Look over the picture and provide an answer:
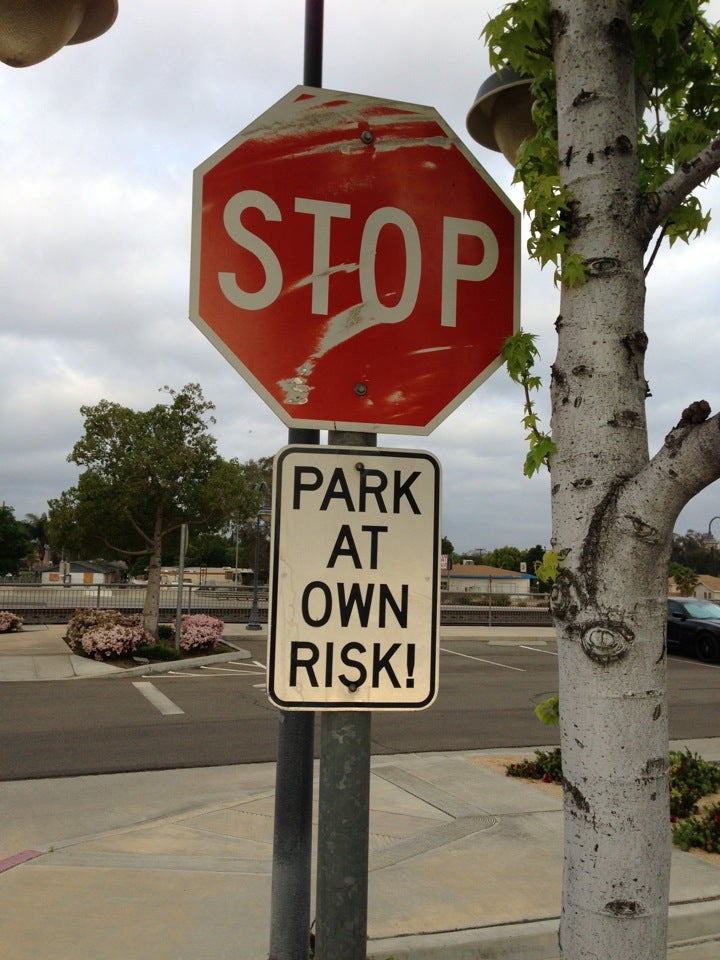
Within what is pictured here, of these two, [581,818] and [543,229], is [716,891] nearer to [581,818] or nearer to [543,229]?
[581,818]

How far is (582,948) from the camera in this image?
1.92 m

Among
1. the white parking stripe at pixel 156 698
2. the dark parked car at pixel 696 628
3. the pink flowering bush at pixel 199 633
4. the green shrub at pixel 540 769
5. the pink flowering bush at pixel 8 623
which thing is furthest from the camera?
the pink flowering bush at pixel 8 623

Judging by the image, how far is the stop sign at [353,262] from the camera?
7.23 ft

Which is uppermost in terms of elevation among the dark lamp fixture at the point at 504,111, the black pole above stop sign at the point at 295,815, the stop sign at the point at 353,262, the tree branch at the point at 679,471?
the dark lamp fixture at the point at 504,111

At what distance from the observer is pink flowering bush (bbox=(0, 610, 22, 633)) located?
74.8 ft

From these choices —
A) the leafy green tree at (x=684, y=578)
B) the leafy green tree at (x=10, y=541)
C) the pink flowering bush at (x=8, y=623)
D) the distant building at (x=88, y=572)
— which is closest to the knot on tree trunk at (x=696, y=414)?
the pink flowering bush at (x=8, y=623)

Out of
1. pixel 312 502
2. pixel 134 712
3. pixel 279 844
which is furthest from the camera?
pixel 134 712

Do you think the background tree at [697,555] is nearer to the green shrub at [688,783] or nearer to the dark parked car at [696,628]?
the dark parked car at [696,628]

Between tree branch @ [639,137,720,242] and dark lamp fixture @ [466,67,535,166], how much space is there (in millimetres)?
1157

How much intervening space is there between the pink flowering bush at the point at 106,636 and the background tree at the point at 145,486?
0.80 meters

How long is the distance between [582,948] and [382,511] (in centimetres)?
106

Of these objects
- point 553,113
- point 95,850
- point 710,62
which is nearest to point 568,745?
point 553,113

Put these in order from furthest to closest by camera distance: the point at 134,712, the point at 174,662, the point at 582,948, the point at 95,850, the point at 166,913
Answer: the point at 174,662
the point at 134,712
the point at 95,850
the point at 166,913
the point at 582,948

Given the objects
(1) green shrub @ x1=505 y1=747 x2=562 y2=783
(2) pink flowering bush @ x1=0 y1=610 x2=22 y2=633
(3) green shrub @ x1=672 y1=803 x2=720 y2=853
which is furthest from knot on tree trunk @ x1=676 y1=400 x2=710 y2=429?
(2) pink flowering bush @ x1=0 y1=610 x2=22 y2=633
